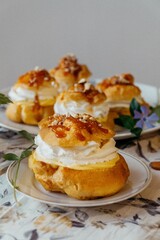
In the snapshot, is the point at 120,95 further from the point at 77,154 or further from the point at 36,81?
the point at 77,154

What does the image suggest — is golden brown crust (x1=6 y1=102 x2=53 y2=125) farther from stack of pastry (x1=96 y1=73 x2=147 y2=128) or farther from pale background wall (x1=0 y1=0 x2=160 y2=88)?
pale background wall (x1=0 y1=0 x2=160 y2=88)

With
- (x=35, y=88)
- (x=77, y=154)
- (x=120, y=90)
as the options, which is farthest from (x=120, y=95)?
(x=77, y=154)

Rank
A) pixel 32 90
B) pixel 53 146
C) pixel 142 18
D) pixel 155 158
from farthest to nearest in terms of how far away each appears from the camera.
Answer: pixel 142 18
pixel 32 90
pixel 155 158
pixel 53 146

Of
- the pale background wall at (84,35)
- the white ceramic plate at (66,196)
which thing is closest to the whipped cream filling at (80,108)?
the white ceramic plate at (66,196)

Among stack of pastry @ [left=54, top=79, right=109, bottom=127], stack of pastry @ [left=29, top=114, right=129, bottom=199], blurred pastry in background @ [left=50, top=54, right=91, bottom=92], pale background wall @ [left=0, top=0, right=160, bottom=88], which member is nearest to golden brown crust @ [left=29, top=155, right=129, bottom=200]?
stack of pastry @ [left=29, top=114, right=129, bottom=199]

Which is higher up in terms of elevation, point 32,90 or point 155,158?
point 32,90

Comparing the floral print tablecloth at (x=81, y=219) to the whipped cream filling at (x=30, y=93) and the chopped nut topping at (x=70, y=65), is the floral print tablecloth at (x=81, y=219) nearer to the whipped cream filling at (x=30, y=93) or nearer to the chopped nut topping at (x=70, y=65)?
the whipped cream filling at (x=30, y=93)

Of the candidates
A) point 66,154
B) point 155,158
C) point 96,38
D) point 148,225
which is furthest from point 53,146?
point 96,38

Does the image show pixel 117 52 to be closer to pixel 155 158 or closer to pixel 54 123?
pixel 155 158
